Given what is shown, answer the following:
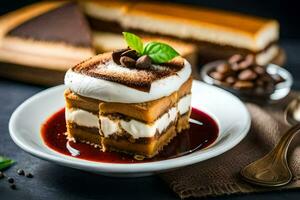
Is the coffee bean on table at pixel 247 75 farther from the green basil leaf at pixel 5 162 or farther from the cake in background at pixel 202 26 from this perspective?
the green basil leaf at pixel 5 162

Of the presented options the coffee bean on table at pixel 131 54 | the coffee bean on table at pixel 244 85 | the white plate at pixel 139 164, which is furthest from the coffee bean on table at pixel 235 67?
the coffee bean on table at pixel 131 54

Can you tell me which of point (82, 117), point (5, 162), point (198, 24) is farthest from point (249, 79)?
point (5, 162)

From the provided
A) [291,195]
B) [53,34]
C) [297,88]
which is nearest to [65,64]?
[53,34]

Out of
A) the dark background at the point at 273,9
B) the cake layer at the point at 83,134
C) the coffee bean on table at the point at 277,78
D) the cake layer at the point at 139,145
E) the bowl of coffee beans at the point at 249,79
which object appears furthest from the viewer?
the dark background at the point at 273,9

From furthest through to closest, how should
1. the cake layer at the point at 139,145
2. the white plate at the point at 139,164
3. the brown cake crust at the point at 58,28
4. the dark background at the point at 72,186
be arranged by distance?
the brown cake crust at the point at 58,28 → the cake layer at the point at 139,145 → the dark background at the point at 72,186 → the white plate at the point at 139,164

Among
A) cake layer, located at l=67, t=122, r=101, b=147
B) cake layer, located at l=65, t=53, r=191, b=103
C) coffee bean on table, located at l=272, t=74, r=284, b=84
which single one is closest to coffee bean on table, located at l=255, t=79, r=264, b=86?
coffee bean on table, located at l=272, t=74, r=284, b=84

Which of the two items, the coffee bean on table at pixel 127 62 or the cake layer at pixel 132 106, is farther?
the coffee bean on table at pixel 127 62

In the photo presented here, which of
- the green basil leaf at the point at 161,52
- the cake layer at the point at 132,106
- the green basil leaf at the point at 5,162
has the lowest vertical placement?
the green basil leaf at the point at 5,162
